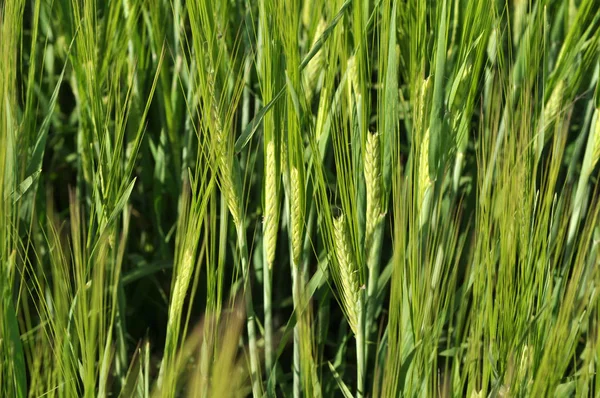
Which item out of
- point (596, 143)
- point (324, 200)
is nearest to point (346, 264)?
point (324, 200)

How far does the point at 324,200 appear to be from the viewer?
77 centimetres

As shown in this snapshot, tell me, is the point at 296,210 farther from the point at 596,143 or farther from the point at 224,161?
the point at 596,143

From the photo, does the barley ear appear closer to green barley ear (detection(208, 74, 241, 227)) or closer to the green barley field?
the green barley field

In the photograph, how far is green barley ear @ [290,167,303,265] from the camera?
0.80 meters

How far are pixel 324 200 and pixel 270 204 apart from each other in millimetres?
69

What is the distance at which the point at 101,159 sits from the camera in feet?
2.63

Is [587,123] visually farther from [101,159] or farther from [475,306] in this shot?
[101,159]

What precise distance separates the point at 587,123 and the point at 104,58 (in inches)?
24.9

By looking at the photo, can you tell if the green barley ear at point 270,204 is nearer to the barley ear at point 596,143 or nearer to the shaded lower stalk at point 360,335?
the shaded lower stalk at point 360,335

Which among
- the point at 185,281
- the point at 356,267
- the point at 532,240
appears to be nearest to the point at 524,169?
the point at 532,240

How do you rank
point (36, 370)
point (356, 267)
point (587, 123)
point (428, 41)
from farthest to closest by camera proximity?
point (587, 123), point (428, 41), point (356, 267), point (36, 370)

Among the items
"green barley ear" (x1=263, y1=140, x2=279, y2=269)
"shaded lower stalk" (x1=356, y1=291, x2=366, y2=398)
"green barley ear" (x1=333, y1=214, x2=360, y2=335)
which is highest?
"green barley ear" (x1=263, y1=140, x2=279, y2=269)

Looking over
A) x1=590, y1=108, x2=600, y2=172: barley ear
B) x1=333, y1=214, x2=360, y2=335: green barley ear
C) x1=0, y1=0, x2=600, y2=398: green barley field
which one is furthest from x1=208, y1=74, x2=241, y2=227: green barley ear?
x1=590, y1=108, x2=600, y2=172: barley ear

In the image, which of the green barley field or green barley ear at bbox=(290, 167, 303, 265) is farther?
green barley ear at bbox=(290, 167, 303, 265)
